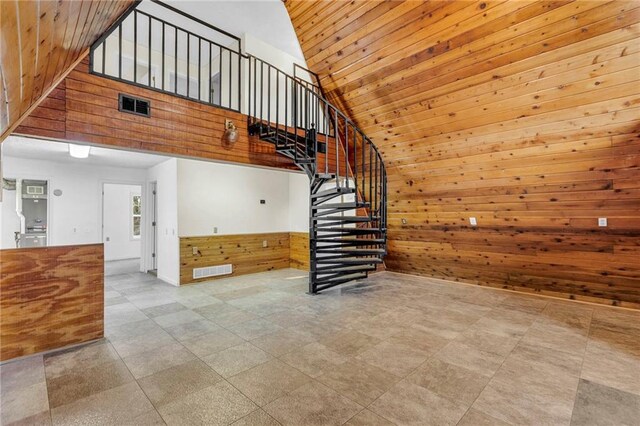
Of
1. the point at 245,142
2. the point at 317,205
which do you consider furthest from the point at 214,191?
the point at 317,205

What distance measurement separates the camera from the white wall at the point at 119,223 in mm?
8789

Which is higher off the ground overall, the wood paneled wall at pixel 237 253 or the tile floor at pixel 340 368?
the wood paneled wall at pixel 237 253

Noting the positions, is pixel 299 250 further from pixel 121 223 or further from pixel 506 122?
pixel 121 223

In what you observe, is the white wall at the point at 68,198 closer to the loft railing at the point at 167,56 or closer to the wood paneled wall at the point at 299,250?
the loft railing at the point at 167,56

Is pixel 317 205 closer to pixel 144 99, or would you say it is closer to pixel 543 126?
pixel 144 99

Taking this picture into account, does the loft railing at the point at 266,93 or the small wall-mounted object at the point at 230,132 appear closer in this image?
the small wall-mounted object at the point at 230,132

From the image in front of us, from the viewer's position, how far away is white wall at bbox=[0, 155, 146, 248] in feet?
19.3

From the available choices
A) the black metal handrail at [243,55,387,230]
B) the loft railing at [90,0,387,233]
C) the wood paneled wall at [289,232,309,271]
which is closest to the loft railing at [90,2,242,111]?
the loft railing at [90,0,387,233]

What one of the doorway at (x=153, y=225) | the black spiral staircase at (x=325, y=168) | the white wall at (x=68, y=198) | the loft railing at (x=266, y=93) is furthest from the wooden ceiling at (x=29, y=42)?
the white wall at (x=68, y=198)

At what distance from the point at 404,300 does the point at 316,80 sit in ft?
12.5

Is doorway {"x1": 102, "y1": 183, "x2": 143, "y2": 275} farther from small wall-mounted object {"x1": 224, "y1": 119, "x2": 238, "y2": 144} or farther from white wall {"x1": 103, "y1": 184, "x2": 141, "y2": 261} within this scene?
small wall-mounted object {"x1": 224, "y1": 119, "x2": 238, "y2": 144}

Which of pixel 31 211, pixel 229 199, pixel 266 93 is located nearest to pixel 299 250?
pixel 229 199

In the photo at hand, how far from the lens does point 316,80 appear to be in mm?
5016

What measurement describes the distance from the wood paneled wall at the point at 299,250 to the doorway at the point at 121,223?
469 cm
